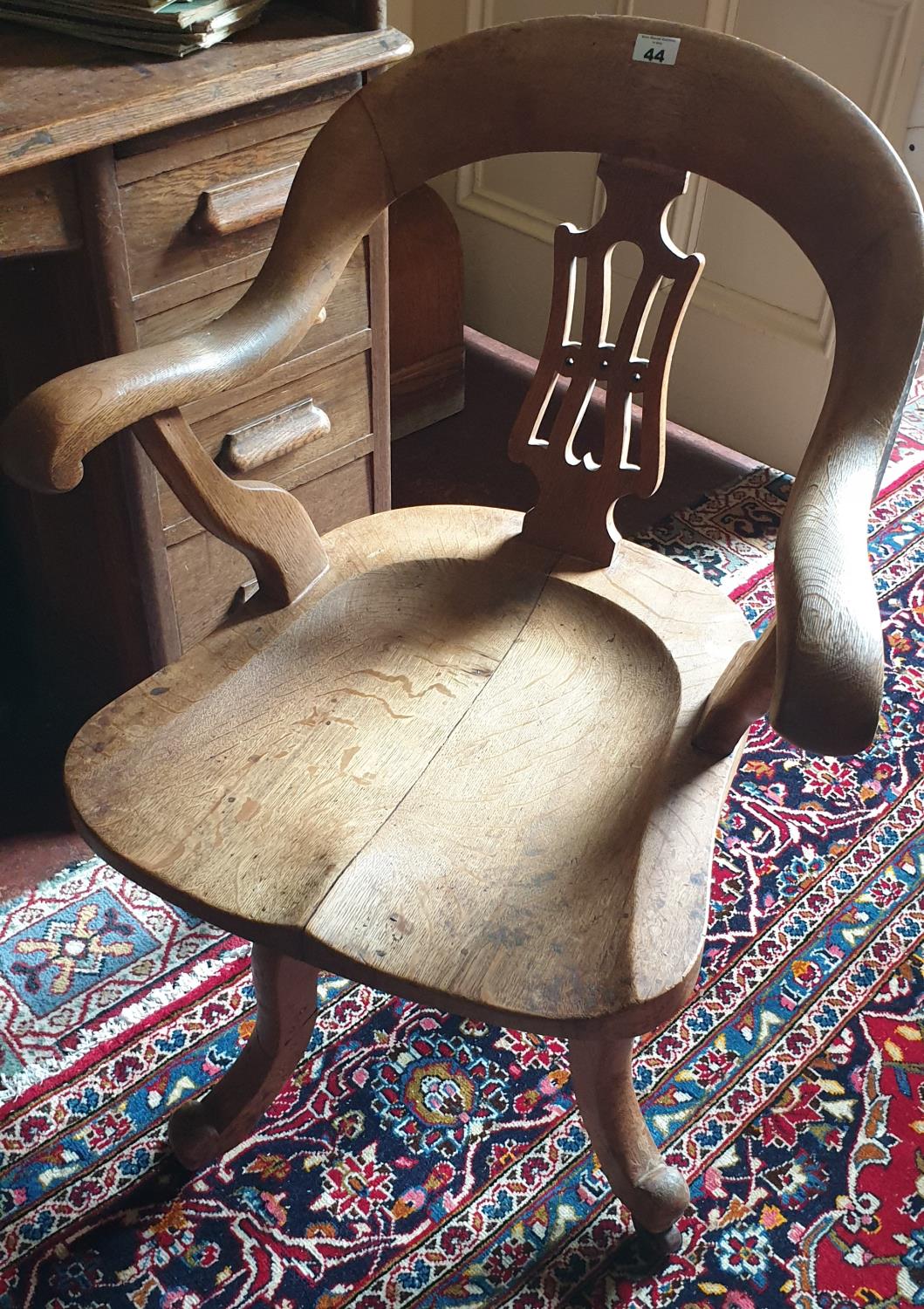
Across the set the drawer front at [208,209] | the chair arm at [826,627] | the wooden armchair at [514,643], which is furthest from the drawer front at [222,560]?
the chair arm at [826,627]

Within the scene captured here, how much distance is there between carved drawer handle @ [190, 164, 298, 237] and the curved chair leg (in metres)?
0.87

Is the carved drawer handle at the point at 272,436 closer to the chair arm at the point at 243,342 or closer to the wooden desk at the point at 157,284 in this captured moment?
the wooden desk at the point at 157,284

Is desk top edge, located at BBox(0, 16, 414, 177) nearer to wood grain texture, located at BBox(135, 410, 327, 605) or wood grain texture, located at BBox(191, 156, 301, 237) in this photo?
wood grain texture, located at BBox(191, 156, 301, 237)

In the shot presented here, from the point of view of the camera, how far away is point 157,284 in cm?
129

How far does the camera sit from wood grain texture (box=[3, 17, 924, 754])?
0.84 metres

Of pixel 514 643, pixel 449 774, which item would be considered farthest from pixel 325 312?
pixel 449 774

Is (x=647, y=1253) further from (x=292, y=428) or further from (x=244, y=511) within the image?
(x=292, y=428)

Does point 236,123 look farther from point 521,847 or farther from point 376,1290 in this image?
point 376,1290

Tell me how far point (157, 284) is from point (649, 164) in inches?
20.9

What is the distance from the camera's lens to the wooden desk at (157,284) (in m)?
1.18

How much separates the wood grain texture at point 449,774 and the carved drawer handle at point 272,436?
352 mm

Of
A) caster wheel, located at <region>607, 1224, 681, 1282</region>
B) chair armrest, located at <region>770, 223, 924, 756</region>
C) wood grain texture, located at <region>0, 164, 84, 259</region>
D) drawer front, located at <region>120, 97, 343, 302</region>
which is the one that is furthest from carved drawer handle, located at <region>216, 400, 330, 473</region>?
caster wheel, located at <region>607, 1224, 681, 1282</region>

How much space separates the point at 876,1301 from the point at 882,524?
1296 mm

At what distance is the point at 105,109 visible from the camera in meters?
1.15
